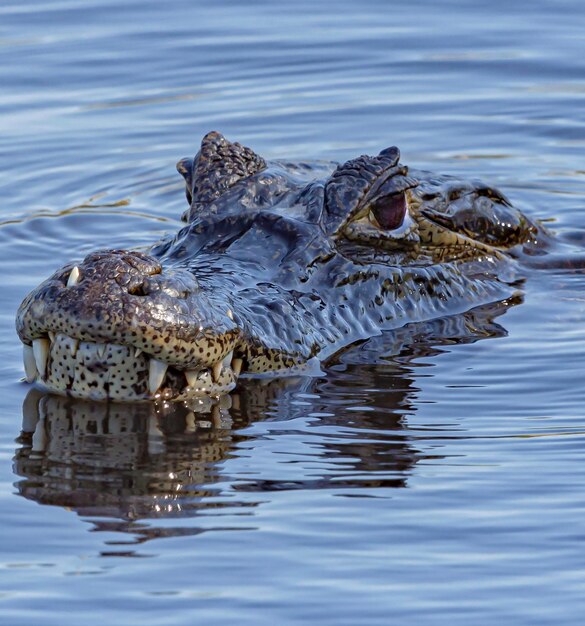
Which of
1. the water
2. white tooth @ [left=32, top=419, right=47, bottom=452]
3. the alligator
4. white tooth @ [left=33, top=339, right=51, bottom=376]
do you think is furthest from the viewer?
white tooth @ [left=33, top=339, right=51, bottom=376]

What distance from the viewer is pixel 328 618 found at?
522 centimetres

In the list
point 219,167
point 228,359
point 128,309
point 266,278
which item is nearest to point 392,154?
point 219,167

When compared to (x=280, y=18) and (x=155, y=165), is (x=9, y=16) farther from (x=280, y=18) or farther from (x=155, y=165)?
(x=155, y=165)

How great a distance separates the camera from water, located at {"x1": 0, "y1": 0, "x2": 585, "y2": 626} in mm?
5461

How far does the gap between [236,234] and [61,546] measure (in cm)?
308

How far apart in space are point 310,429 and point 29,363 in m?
1.38

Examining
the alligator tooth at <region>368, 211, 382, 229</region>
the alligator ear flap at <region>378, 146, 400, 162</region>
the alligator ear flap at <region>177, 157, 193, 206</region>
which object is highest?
the alligator ear flap at <region>378, 146, 400, 162</region>

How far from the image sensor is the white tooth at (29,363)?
723cm

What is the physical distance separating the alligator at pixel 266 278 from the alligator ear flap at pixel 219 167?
10 millimetres

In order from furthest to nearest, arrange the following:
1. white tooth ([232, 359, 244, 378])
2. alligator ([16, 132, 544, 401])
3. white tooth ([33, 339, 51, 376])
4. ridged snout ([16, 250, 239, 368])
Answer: white tooth ([232, 359, 244, 378]), white tooth ([33, 339, 51, 376]), alligator ([16, 132, 544, 401]), ridged snout ([16, 250, 239, 368])

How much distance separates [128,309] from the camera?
6.59 meters

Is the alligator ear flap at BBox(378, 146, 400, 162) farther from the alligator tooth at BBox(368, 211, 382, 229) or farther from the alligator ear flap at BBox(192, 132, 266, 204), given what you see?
the alligator ear flap at BBox(192, 132, 266, 204)

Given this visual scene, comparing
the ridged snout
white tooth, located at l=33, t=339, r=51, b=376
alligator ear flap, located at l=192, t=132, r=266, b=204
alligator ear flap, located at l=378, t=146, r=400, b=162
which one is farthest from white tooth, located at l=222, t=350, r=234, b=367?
alligator ear flap, located at l=378, t=146, r=400, b=162

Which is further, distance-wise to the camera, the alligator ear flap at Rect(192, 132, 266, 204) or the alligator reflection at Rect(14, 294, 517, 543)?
the alligator ear flap at Rect(192, 132, 266, 204)
